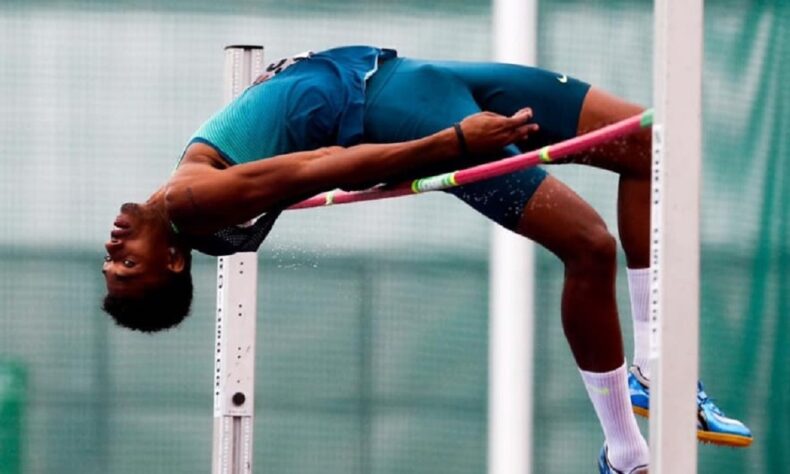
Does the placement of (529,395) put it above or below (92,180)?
below

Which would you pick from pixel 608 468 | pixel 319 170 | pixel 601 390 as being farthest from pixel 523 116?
pixel 608 468

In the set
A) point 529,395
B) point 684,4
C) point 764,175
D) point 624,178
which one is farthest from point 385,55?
point 764,175

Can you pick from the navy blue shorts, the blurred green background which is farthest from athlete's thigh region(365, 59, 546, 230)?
the blurred green background

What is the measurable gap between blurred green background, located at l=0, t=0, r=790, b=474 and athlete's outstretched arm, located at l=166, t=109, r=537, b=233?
2.05 meters

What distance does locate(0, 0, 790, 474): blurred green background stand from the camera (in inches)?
237

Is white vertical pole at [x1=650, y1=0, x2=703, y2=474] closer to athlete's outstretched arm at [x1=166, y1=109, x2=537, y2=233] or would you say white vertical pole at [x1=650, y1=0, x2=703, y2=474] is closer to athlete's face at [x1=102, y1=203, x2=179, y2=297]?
athlete's outstretched arm at [x1=166, y1=109, x2=537, y2=233]

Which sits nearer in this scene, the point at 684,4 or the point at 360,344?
the point at 684,4

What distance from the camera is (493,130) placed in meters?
3.81

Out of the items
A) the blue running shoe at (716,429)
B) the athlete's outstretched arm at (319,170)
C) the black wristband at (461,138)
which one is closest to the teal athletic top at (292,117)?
the athlete's outstretched arm at (319,170)

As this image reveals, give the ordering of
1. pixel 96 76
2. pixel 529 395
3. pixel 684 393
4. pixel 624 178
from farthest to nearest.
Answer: pixel 96 76 → pixel 529 395 → pixel 624 178 → pixel 684 393

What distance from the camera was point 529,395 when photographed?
574cm

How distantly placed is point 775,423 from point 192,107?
83.9 inches

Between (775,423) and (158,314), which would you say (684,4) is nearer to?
(158,314)

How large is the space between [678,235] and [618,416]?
32.9 inches
